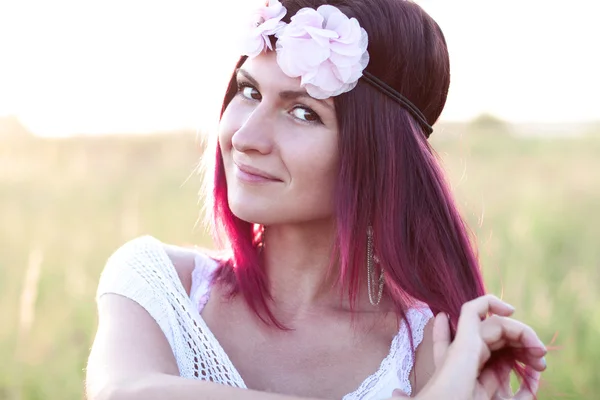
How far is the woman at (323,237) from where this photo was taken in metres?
2.26

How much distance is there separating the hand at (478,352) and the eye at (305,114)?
0.68 metres

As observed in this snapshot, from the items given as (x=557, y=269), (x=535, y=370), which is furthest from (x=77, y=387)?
(x=557, y=269)

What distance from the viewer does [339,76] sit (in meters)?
2.25

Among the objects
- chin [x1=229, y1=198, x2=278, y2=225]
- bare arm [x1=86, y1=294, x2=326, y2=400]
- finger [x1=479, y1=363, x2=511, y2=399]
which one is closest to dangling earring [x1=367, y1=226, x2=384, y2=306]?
chin [x1=229, y1=198, x2=278, y2=225]

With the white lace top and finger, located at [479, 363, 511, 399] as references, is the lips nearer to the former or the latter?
the white lace top

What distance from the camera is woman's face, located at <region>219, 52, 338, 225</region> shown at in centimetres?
225

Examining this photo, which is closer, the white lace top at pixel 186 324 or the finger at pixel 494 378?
the finger at pixel 494 378

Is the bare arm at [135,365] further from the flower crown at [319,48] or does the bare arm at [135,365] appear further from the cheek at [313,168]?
the flower crown at [319,48]

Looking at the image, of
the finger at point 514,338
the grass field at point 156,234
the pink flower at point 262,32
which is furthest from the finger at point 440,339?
the pink flower at point 262,32

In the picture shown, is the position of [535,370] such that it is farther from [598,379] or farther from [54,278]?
[54,278]

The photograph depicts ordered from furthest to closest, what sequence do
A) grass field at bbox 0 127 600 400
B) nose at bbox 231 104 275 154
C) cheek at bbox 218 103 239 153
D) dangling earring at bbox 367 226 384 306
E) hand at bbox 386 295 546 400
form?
1. grass field at bbox 0 127 600 400
2. dangling earring at bbox 367 226 384 306
3. cheek at bbox 218 103 239 153
4. nose at bbox 231 104 275 154
5. hand at bbox 386 295 546 400

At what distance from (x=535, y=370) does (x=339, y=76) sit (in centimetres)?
93

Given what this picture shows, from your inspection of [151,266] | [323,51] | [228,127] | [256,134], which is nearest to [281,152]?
[256,134]

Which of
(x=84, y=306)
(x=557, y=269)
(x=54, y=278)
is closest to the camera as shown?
(x=84, y=306)
